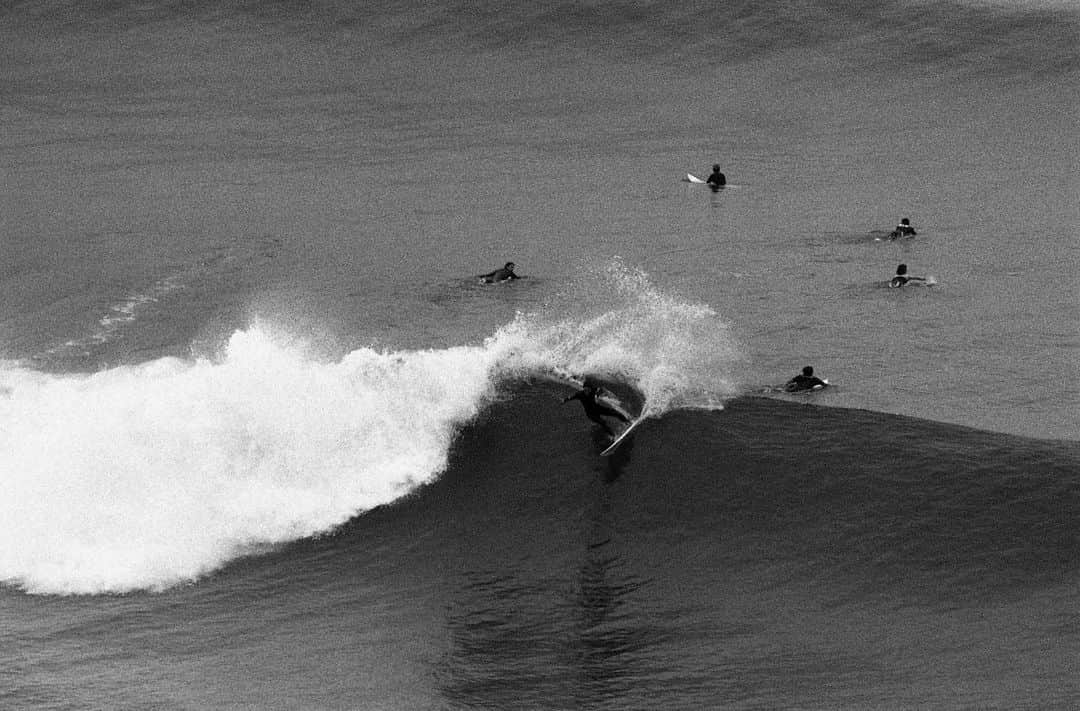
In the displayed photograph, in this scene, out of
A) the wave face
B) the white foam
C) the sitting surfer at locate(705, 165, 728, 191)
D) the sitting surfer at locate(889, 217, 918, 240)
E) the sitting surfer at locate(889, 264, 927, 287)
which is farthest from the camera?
the sitting surfer at locate(705, 165, 728, 191)

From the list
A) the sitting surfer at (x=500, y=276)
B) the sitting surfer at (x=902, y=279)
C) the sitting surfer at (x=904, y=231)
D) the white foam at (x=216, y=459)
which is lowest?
the white foam at (x=216, y=459)

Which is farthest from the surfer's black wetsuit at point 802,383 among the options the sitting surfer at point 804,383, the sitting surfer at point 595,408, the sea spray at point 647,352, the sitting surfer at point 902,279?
the sitting surfer at point 902,279

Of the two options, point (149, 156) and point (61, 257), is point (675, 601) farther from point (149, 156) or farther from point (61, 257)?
point (149, 156)

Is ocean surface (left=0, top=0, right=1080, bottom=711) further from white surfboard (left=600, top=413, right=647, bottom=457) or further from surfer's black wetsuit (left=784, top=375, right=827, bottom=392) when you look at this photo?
surfer's black wetsuit (left=784, top=375, right=827, bottom=392)

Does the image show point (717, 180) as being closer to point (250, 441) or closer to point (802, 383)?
point (802, 383)

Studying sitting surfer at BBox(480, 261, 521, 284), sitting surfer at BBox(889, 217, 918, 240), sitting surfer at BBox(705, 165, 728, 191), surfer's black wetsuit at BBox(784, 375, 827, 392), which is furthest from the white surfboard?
sitting surfer at BBox(705, 165, 728, 191)

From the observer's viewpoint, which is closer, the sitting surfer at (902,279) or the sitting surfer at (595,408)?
the sitting surfer at (595,408)

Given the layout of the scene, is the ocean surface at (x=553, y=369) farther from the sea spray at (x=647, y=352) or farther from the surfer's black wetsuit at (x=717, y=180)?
the surfer's black wetsuit at (x=717, y=180)
